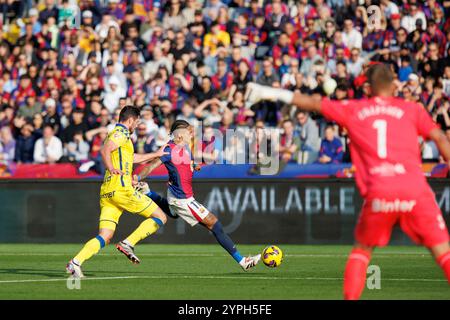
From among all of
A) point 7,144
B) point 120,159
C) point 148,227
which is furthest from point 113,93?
point 120,159

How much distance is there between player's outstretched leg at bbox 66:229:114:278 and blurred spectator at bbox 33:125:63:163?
949 centimetres

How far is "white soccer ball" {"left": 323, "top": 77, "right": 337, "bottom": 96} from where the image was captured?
23938 mm

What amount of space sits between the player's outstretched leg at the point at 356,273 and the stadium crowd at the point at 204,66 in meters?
12.8

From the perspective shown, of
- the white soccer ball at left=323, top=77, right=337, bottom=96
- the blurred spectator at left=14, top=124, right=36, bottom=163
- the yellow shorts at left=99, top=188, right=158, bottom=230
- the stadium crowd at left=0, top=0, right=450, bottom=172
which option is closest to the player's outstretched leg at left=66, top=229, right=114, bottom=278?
the yellow shorts at left=99, top=188, right=158, bottom=230

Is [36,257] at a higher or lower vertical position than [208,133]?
lower

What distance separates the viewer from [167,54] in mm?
26609

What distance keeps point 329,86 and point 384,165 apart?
46.7 feet

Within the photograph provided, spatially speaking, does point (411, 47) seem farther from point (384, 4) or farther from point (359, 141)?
point (359, 141)

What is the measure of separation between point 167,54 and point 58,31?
3763 mm

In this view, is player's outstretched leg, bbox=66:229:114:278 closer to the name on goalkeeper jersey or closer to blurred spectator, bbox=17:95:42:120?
the name on goalkeeper jersey

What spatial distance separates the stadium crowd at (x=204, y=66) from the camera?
78.5ft
